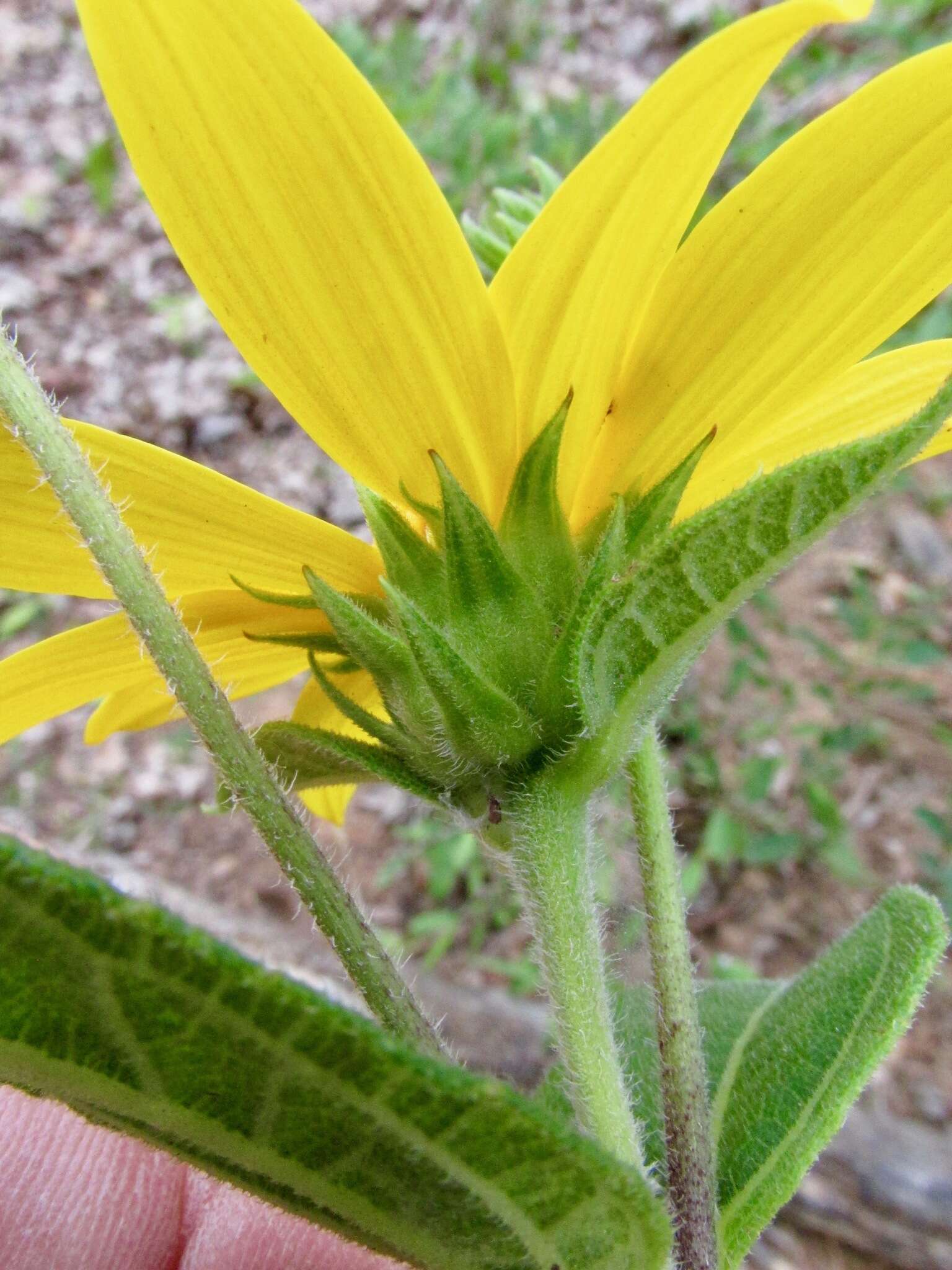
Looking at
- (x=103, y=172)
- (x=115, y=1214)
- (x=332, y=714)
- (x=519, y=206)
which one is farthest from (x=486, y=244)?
(x=103, y=172)

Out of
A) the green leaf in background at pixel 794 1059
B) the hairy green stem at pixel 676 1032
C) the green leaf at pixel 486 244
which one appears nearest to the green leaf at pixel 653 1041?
the green leaf in background at pixel 794 1059

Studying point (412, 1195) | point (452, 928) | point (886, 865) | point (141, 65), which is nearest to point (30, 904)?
point (412, 1195)

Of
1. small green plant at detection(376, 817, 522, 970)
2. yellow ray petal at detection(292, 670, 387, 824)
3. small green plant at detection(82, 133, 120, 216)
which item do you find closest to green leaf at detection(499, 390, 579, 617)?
yellow ray petal at detection(292, 670, 387, 824)

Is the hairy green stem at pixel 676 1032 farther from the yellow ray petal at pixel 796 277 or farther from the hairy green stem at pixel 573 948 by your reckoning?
the yellow ray petal at pixel 796 277

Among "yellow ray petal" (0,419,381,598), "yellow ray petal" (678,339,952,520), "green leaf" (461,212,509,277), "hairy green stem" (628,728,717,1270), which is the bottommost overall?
"hairy green stem" (628,728,717,1270)

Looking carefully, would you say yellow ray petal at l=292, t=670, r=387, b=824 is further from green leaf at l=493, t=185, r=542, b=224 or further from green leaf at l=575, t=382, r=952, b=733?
green leaf at l=493, t=185, r=542, b=224
